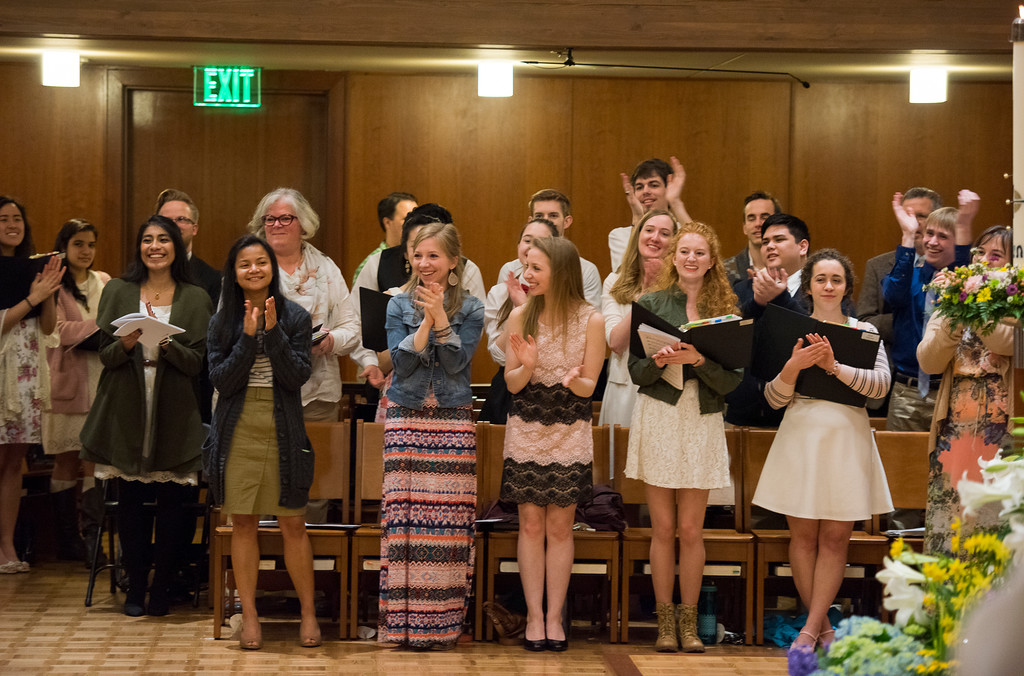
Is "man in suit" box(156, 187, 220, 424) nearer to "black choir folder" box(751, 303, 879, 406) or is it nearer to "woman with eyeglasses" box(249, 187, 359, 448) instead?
"woman with eyeglasses" box(249, 187, 359, 448)

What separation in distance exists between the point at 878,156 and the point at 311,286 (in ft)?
15.1

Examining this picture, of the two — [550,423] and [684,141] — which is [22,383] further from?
Result: [684,141]

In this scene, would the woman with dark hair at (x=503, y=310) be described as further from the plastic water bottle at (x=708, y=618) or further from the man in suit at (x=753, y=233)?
the plastic water bottle at (x=708, y=618)

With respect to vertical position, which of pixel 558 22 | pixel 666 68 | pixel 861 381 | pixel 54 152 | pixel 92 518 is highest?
pixel 666 68

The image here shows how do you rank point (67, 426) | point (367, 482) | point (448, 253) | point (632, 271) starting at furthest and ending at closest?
1. point (67, 426)
2. point (632, 271)
3. point (367, 482)
4. point (448, 253)

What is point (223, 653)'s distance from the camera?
14.8ft

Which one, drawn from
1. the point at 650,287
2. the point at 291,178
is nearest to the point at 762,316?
the point at 650,287

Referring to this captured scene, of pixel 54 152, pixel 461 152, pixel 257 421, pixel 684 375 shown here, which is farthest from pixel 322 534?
pixel 54 152

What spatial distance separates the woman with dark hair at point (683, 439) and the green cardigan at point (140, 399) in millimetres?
1932

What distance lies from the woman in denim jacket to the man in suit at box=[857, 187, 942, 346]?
2.18 meters

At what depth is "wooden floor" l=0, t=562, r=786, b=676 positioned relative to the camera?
14.0ft

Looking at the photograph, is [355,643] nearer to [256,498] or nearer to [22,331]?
[256,498]

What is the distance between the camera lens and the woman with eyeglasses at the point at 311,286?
5.08m

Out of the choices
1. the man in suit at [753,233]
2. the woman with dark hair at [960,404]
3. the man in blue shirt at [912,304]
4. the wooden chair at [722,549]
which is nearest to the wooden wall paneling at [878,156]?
the man in suit at [753,233]
